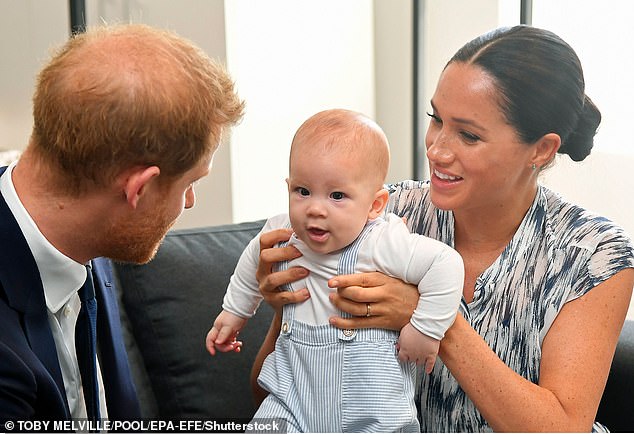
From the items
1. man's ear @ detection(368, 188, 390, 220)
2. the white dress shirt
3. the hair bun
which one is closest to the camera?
the white dress shirt

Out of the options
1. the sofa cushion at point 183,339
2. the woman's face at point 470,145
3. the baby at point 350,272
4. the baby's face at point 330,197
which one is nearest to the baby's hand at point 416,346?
the baby at point 350,272

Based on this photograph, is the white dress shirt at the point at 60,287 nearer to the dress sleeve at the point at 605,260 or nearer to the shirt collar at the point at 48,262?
the shirt collar at the point at 48,262

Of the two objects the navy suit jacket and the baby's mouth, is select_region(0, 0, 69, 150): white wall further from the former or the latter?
the baby's mouth

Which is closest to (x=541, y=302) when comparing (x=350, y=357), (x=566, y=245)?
(x=566, y=245)

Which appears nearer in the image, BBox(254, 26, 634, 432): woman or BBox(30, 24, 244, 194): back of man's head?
BBox(30, 24, 244, 194): back of man's head

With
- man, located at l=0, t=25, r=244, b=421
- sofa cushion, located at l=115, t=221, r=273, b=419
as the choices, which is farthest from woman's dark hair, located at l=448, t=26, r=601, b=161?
sofa cushion, located at l=115, t=221, r=273, b=419

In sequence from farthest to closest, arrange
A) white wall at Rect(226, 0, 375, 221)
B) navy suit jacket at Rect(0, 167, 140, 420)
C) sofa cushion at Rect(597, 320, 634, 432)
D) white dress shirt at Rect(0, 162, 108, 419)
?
1. white wall at Rect(226, 0, 375, 221)
2. sofa cushion at Rect(597, 320, 634, 432)
3. white dress shirt at Rect(0, 162, 108, 419)
4. navy suit jacket at Rect(0, 167, 140, 420)

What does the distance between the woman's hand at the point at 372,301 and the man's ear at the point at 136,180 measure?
1.18 ft

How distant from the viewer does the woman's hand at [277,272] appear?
1.63 m

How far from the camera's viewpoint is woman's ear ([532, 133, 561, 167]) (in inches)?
70.3

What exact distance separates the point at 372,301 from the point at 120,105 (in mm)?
538

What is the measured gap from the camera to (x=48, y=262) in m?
1.51

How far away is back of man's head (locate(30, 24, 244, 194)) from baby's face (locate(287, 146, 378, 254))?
19cm

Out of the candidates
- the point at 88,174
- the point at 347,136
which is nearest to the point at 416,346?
the point at 347,136
